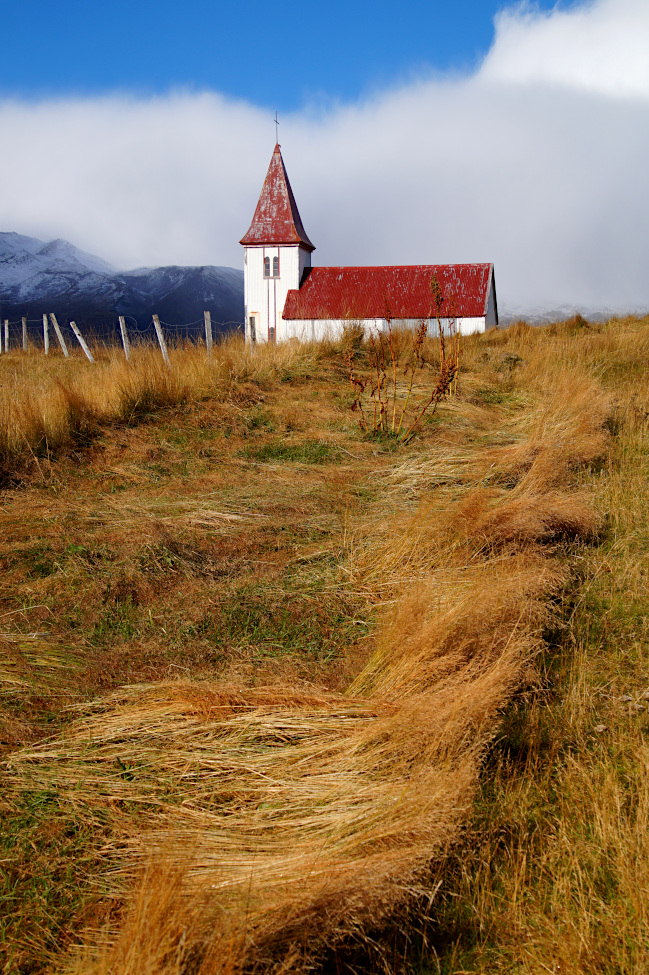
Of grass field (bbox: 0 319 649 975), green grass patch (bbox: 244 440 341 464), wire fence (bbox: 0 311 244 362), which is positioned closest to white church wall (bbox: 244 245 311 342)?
wire fence (bbox: 0 311 244 362)

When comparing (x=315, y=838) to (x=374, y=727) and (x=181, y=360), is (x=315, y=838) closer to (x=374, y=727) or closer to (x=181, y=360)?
(x=374, y=727)

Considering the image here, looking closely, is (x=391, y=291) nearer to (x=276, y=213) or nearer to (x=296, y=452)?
(x=276, y=213)

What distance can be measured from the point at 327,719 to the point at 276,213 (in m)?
30.5

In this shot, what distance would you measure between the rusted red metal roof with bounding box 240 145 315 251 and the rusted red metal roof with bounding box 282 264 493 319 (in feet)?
7.09

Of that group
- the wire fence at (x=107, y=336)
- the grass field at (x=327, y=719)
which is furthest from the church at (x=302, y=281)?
the grass field at (x=327, y=719)

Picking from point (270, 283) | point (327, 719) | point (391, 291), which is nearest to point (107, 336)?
point (270, 283)

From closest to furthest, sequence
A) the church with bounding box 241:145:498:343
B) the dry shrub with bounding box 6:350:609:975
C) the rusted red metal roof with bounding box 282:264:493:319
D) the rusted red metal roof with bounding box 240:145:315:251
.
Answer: the dry shrub with bounding box 6:350:609:975
the rusted red metal roof with bounding box 282:264:493:319
the church with bounding box 241:145:498:343
the rusted red metal roof with bounding box 240:145:315:251

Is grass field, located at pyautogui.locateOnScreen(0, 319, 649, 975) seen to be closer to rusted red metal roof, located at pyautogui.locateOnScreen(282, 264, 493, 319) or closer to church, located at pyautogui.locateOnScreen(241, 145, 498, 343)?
rusted red metal roof, located at pyautogui.locateOnScreen(282, 264, 493, 319)

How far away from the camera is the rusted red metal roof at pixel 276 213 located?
2975 cm

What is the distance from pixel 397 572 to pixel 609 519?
2.13 meters

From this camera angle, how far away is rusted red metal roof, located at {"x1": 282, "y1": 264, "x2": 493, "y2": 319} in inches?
1070

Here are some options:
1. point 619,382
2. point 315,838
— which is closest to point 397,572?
point 315,838

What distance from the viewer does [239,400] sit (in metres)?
8.47

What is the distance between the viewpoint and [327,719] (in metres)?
2.67
